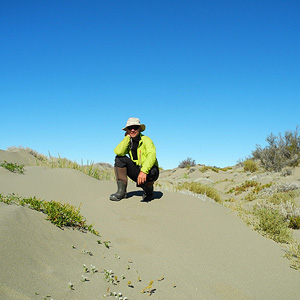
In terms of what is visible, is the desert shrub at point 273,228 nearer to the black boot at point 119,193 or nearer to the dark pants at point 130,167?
the dark pants at point 130,167

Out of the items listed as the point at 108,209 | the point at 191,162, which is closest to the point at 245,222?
the point at 108,209

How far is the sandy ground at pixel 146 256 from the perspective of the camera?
2458mm

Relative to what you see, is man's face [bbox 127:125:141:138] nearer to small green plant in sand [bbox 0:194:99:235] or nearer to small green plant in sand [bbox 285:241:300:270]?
small green plant in sand [bbox 0:194:99:235]

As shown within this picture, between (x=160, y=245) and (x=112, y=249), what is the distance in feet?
2.61

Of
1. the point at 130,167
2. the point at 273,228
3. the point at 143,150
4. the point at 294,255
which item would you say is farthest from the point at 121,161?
the point at 294,255


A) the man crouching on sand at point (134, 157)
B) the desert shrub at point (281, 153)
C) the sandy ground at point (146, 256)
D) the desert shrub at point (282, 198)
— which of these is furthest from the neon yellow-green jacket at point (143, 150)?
the desert shrub at point (281, 153)

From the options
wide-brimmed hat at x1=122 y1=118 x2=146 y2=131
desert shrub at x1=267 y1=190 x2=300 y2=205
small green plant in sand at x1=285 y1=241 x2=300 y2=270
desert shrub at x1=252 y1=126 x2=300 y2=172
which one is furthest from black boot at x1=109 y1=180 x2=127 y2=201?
desert shrub at x1=252 y1=126 x2=300 y2=172

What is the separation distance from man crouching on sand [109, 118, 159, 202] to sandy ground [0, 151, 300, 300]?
1.33 ft

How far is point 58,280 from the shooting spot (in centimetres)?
242

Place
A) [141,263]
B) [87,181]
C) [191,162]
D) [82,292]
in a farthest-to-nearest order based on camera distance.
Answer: [191,162] → [87,181] → [141,263] → [82,292]

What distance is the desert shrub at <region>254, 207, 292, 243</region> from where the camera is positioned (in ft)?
16.3

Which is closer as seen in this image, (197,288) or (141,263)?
(197,288)

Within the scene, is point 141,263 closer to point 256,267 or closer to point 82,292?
point 82,292

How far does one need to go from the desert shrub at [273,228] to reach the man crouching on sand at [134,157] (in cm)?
238
